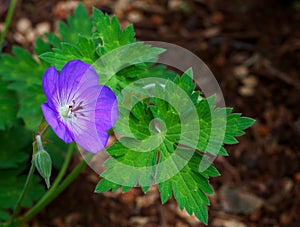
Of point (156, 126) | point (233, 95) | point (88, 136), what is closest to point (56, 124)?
point (88, 136)

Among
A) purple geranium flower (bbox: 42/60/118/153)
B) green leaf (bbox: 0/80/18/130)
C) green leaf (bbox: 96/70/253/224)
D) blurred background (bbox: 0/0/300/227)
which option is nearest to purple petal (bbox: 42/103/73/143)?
purple geranium flower (bbox: 42/60/118/153)

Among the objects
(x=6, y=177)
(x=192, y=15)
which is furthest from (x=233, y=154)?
(x=6, y=177)

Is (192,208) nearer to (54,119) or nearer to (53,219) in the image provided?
(54,119)

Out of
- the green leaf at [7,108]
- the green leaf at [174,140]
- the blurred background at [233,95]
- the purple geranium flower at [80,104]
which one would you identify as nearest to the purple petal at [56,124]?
the purple geranium flower at [80,104]

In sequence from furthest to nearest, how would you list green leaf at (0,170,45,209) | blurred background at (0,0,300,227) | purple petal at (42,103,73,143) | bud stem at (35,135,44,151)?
blurred background at (0,0,300,227), green leaf at (0,170,45,209), bud stem at (35,135,44,151), purple petal at (42,103,73,143)

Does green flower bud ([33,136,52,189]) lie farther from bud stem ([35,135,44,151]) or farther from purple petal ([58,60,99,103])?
purple petal ([58,60,99,103])

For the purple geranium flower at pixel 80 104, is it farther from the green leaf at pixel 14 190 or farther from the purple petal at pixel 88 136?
the green leaf at pixel 14 190
